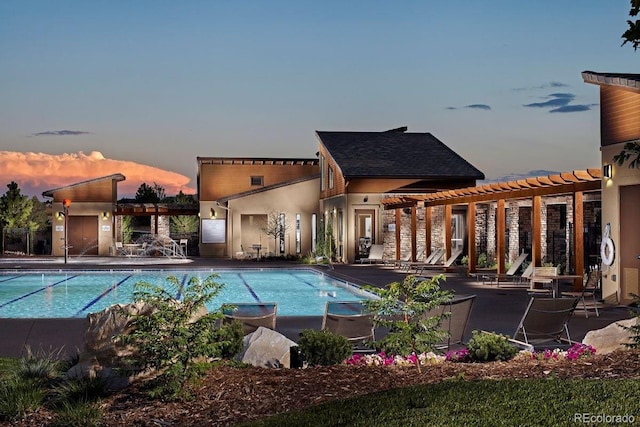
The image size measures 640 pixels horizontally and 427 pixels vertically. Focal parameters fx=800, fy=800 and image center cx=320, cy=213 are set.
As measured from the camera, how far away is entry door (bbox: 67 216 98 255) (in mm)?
40438

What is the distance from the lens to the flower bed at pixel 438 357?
7.43 metres

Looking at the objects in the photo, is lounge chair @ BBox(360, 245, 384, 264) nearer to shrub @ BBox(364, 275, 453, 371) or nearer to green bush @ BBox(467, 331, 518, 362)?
green bush @ BBox(467, 331, 518, 362)

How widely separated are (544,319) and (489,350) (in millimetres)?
1813

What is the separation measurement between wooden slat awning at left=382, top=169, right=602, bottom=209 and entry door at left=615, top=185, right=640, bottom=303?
2.88 ft

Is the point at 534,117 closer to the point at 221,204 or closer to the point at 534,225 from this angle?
the point at 534,225

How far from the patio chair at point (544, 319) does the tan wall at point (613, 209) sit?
6.09 metres

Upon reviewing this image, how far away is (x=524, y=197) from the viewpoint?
747 inches

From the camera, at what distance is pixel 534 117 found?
1125 inches

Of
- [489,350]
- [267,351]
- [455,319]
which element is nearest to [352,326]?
[455,319]

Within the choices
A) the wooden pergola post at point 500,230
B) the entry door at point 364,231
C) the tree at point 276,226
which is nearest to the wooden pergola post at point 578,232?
the wooden pergola post at point 500,230

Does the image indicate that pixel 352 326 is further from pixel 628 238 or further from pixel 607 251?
pixel 628 238

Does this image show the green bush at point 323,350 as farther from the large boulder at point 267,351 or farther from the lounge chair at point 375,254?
the lounge chair at point 375,254

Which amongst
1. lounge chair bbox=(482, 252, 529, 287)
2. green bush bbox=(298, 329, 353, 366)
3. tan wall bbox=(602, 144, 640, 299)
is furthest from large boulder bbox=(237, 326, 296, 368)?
lounge chair bbox=(482, 252, 529, 287)

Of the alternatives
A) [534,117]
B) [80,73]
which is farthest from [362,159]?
[80,73]
